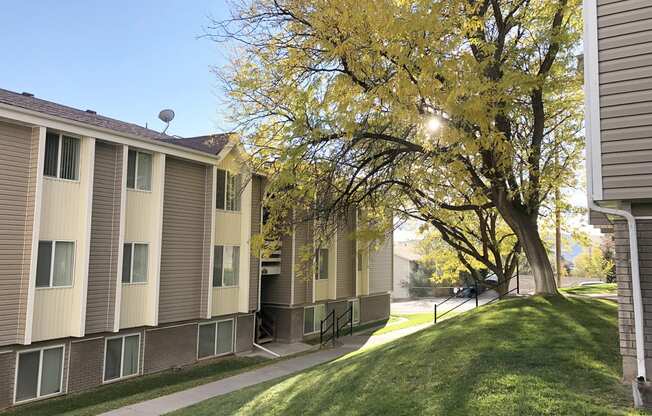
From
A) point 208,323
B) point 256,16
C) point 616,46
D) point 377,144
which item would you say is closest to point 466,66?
point 616,46

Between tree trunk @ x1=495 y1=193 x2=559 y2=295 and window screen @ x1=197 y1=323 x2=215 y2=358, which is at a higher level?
tree trunk @ x1=495 y1=193 x2=559 y2=295

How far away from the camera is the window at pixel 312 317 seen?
75.5 feet

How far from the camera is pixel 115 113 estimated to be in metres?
20.4

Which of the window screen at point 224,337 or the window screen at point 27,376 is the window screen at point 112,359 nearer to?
the window screen at point 27,376

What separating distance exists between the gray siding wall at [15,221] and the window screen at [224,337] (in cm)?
745

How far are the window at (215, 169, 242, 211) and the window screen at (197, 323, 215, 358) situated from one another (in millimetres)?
4535

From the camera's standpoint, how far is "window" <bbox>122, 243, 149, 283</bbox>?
15.1 meters

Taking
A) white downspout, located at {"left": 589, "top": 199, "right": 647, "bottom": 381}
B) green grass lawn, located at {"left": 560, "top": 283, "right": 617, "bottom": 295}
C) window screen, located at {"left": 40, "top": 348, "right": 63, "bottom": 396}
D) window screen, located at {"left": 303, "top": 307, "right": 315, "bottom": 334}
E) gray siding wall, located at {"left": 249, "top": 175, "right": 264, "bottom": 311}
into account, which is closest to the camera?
white downspout, located at {"left": 589, "top": 199, "right": 647, "bottom": 381}

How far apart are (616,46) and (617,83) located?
1.44ft

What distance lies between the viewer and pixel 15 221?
40.5ft

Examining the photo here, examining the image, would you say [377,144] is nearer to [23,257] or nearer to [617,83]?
[617,83]

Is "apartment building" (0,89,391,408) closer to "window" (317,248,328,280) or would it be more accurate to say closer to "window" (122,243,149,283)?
"window" (122,243,149,283)

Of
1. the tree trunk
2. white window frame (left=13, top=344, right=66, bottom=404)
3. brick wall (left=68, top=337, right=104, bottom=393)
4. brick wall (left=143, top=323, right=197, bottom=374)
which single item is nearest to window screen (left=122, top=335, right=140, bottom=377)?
brick wall (left=143, top=323, right=197, bottom=374)

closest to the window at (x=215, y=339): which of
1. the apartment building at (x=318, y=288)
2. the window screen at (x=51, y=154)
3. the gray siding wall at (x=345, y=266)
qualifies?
the apartment building at (x=318, y=288)
